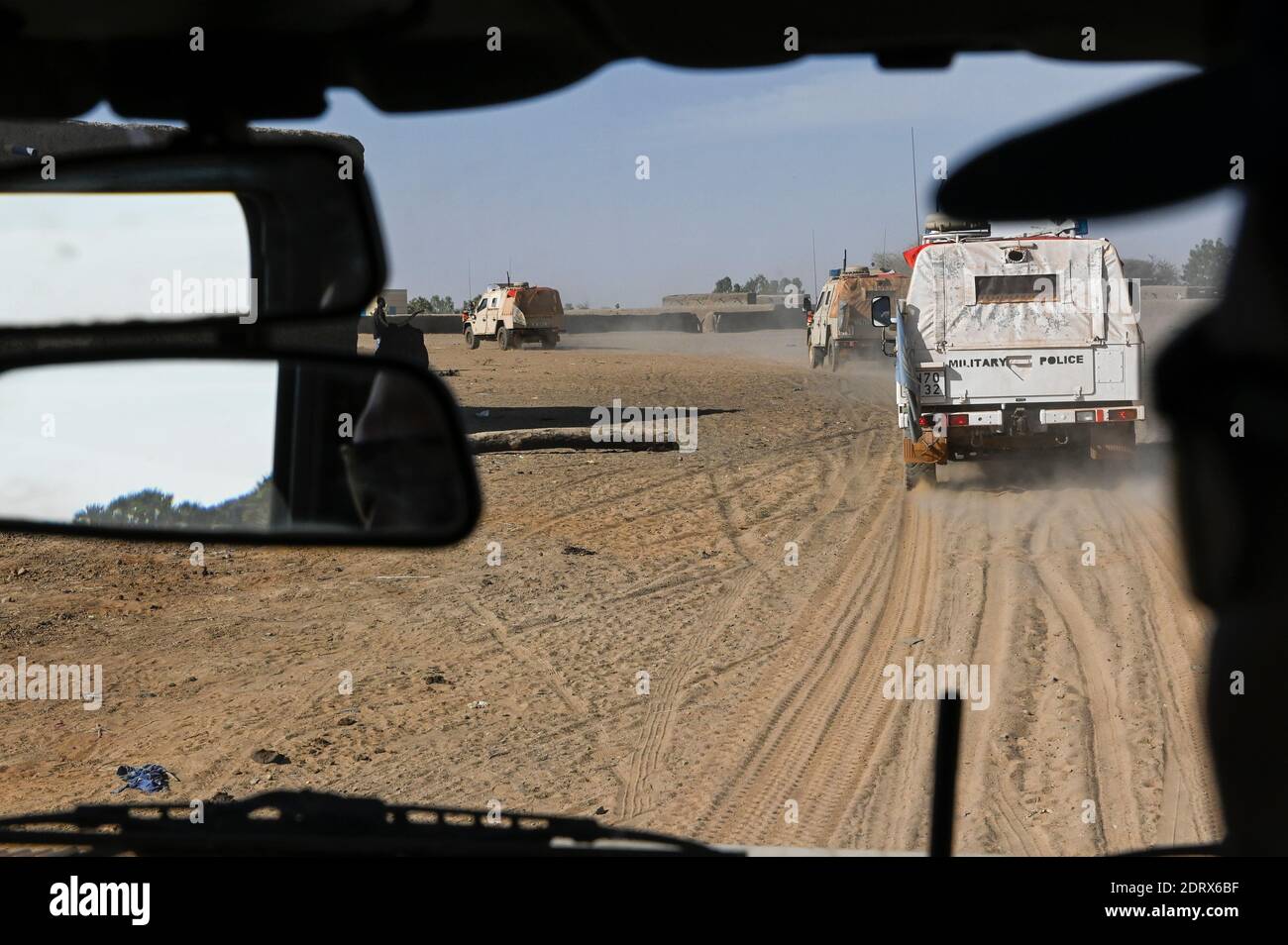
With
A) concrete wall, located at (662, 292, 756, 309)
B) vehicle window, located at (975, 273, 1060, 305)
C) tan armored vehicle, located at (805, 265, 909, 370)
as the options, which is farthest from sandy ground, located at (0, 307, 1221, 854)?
concrete wall, located at (662, 292, 756, 309)

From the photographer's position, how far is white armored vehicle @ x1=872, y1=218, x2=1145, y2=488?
13492 mm

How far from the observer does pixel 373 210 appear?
2.59m

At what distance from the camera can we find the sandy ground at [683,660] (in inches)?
231

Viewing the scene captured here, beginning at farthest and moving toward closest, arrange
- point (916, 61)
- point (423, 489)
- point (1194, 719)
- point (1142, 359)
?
point (1142, 359)
point (1194, 719)
point (916, 61)
point (423, 489)

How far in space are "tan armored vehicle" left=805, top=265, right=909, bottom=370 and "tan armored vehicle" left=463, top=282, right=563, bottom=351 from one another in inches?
493

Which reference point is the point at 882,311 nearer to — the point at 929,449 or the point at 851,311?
the point at 929,449

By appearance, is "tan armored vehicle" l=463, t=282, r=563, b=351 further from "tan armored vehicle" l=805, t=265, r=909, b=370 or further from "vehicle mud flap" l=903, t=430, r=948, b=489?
"vehicle mud flap" l=903, t=430, r=948, b=489

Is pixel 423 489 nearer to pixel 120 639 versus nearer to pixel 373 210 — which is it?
pixel 373 210

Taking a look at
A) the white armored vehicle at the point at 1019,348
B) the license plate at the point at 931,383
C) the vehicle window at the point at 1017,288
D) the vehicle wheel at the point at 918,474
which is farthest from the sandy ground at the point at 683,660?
the vehicle window at the point at 1017,288

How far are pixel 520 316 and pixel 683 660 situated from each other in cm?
3344

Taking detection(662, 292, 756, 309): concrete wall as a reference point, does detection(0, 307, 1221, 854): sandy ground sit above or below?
below

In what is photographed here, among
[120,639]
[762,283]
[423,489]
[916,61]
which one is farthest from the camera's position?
[762,283]
